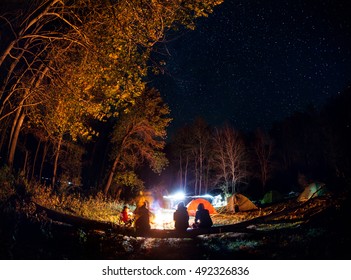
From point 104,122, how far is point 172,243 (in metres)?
24.9

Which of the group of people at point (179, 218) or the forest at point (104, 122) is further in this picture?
the group of people at point (179, 218)

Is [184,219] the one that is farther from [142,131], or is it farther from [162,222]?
[142,131]

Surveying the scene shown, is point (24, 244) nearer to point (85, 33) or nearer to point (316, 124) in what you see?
point (85, 33)

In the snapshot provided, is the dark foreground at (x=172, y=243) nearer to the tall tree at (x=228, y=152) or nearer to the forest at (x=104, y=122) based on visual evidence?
the forest at (x=104, y=122)

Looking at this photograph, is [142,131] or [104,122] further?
[104,122]

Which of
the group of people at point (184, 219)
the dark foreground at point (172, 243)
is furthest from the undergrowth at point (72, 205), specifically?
the group of people at point (184, 219)

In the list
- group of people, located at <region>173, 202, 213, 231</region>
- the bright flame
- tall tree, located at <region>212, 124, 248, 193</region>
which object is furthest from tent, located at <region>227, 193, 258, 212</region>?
tall tree, located at <region>212, 124, 248, 193</region>

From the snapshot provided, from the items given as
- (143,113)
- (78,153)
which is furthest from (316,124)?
(78,153)

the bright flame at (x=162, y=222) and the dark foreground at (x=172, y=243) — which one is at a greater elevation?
the dark foreground at (x=172, y=243)

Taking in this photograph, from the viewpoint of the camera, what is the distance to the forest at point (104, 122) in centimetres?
870

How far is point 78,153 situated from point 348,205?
26.5m

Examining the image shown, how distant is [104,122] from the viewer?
105 ft

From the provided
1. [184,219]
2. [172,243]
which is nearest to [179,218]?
[184,219]

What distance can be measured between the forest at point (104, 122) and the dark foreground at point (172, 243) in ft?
1.79
